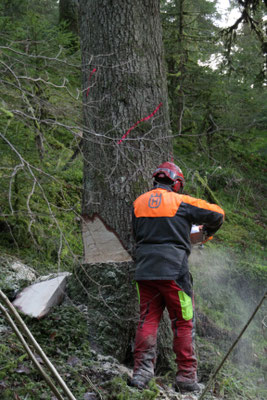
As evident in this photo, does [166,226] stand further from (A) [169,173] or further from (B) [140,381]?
(B) [140,381]

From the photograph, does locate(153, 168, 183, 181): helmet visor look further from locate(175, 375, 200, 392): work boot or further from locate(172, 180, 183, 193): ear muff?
locate(175, 375, 200, 392): work boot

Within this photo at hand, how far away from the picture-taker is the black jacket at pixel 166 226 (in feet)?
12.8

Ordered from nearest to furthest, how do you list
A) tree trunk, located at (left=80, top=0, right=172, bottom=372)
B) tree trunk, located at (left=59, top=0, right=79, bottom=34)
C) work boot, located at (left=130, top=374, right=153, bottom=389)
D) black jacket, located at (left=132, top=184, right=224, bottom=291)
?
work boot, located at (left=130, top=374, right=153, bottom=389) < black jacket, located at (left=132, top=184, right=224, bottom=291) < tree trunk, located at (left=80, top=0, right=172, bottom=372) < tree trunk, located at (left=59, top=0, right=79, bottom=34)

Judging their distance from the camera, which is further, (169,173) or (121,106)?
(121,106)

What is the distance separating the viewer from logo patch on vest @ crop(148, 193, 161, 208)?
3.99 meters

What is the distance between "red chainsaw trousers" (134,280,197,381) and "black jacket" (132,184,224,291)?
143 mm

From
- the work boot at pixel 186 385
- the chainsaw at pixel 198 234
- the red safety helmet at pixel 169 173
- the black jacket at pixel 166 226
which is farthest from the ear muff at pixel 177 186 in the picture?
the work boot at pixel 186 385

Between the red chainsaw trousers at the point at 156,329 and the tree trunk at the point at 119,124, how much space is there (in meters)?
0.24

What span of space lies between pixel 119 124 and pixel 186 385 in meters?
2.53

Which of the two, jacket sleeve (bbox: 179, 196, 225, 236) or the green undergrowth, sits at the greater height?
jacket sleeve (bbox: 179, 196, 225, 236)

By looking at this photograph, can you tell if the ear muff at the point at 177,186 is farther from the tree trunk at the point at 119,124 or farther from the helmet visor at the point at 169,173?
the tree trunk at the point at 119,124

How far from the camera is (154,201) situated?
4.00 meters

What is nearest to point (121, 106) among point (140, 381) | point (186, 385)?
point (140, 381)

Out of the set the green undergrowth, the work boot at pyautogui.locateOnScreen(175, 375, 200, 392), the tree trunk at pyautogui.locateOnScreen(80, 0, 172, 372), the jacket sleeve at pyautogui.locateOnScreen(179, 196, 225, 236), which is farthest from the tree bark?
the green undergrowth
